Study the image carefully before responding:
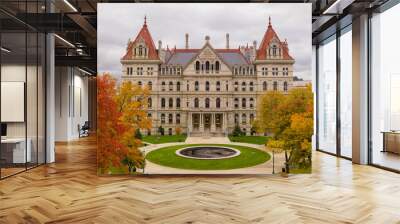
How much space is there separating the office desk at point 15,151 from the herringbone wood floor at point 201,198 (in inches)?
15.1

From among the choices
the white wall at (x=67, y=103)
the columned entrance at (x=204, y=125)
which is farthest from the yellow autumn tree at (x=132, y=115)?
the white wall at (x=67, y=103)

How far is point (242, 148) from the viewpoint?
671 cm

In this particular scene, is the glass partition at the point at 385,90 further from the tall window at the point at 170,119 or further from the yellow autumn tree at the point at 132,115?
the yellow autumn tree at the point at 132,115

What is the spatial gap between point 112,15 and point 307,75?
3930 millimetres

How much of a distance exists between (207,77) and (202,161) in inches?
64.4

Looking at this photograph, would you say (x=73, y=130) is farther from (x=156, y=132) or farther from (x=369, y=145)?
(x=369, y=145)

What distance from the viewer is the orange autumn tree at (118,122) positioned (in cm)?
647

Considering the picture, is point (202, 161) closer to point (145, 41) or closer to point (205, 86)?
point (205, 86)

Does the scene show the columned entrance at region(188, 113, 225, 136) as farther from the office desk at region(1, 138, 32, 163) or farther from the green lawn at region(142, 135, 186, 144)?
the office desk at region(1, 138, 32, 163)

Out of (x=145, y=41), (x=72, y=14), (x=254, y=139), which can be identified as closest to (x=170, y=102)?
(x=145, y=41)

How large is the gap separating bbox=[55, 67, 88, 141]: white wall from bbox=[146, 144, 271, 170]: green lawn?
9.46 meters

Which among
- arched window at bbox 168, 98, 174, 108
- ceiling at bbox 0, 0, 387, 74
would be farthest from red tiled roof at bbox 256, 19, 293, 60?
arched window at bbox 168, 98, 174, 108

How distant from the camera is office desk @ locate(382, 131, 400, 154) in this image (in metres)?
7.02

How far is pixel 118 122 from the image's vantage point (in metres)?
6.46
